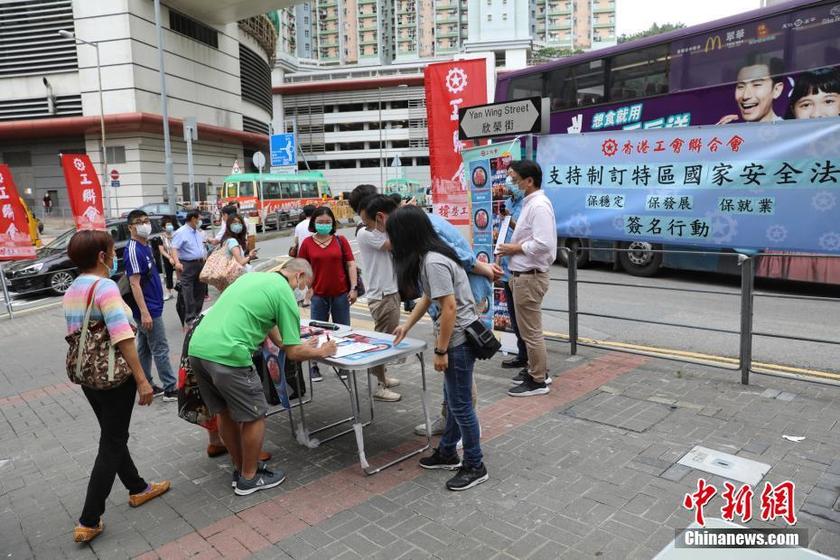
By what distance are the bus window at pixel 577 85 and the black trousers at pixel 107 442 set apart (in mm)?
10798

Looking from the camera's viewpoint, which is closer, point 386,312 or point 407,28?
point 386,312

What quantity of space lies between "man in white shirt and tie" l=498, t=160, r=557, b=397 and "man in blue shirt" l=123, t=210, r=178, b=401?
311cm

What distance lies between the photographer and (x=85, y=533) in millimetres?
3166

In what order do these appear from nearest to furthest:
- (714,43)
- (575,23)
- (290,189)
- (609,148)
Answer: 1. (609,148)
2. (714,43)
3. (290,189)
4. (575,23)

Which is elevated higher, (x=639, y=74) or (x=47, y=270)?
(x=639, y=74)

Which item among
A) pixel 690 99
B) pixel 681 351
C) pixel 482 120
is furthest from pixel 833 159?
pixel 690 99

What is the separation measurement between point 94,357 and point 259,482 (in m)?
1.21

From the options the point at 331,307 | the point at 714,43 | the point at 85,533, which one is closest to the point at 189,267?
the point at 331,307

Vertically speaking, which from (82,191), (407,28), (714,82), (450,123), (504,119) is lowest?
(82,191)

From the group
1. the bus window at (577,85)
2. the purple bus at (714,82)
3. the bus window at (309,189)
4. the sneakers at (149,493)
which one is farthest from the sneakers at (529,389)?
the bus window at (309,189)

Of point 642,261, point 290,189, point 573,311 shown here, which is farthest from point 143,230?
point 290,189

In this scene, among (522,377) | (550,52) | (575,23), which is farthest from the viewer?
(575,23)

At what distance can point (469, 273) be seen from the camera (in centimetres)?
390

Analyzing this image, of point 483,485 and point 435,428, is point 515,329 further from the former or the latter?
point 483,485
